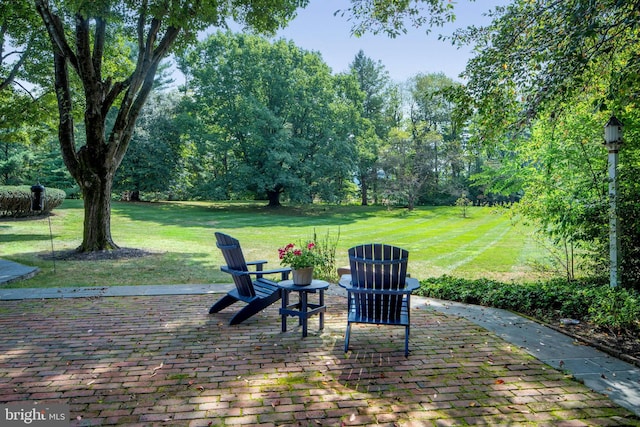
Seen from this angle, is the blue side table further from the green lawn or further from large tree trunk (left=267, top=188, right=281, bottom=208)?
large tree trunk (left=267, top=188, right=281, bottom=208)

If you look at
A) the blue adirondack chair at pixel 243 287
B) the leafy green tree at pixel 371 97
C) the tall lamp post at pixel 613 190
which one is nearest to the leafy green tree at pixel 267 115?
the leafy green tree at pixel 371 97

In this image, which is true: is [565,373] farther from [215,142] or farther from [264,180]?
[215,142]

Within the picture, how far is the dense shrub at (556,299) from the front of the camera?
4.20 meters

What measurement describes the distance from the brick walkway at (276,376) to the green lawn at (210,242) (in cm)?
312

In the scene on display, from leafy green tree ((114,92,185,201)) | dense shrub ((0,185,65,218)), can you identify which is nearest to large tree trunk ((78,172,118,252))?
dense shrub ((0,185,65,218))

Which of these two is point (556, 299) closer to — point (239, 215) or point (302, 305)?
point (302, 305)

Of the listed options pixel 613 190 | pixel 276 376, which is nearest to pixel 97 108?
pixel 276 376

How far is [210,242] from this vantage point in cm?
1304

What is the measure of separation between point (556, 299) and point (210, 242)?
1011 centimetres

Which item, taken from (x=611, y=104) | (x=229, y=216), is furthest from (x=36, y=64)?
(x=611, y=104)

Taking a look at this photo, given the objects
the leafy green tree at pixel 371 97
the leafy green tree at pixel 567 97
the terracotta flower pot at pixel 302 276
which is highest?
the leafy green tree at pixel 371 97

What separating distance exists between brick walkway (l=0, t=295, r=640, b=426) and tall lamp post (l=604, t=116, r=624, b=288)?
7.54 ft

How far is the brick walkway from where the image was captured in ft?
8.80

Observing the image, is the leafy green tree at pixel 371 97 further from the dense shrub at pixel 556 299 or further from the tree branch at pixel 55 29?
the dense shrub at pixel 556 299
